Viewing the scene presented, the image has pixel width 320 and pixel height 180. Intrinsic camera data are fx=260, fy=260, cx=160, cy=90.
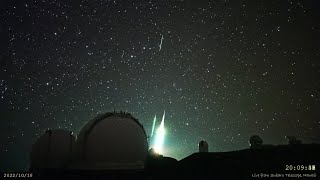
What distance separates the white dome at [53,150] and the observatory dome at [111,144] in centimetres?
180

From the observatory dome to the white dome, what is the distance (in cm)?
180

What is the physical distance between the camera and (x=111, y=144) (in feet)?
42.7

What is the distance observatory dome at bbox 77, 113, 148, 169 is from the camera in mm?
12805

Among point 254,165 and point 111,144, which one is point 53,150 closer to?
point 111,144

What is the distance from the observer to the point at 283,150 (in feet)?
53.8

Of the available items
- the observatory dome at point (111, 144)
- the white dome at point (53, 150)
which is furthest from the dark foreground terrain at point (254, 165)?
the observatory dome at point (111, 144)

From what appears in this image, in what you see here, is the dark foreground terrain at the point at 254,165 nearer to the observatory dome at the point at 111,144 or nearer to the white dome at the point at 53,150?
the white dome at the point at 53,150

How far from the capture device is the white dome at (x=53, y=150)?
14.9m

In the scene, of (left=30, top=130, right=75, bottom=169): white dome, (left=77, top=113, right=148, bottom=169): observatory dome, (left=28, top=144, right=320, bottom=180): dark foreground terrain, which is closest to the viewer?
(left=77, top=113, right=148, bottom=169): observatory dome

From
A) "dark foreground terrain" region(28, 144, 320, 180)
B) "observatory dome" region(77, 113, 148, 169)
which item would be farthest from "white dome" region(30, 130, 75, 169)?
"observatory dome" region(77, 113, 148, 169)

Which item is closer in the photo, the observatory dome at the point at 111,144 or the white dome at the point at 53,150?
the observatory dome at the point at 111,144

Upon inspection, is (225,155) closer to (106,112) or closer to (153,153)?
(153,153)

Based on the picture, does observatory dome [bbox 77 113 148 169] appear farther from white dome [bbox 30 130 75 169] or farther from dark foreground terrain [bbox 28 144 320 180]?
dark foreground terrain [bbox 28 144 320 180]

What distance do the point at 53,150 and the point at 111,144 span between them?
4.28 meters
